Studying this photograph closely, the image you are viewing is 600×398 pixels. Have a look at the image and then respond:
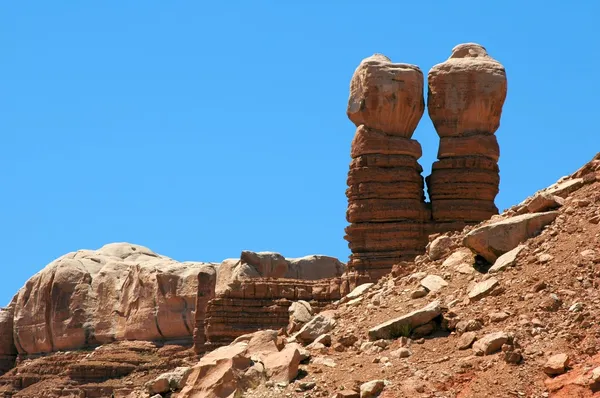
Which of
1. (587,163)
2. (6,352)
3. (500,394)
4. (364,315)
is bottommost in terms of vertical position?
(500,394)

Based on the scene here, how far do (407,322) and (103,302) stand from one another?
49.6 meters

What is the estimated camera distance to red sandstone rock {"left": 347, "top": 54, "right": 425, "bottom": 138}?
3494 cm

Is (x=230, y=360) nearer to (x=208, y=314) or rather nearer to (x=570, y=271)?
(x=570, y=271)

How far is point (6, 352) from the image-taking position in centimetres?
6719

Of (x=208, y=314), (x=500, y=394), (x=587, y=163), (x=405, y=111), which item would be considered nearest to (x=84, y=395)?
(x=208, y=314)

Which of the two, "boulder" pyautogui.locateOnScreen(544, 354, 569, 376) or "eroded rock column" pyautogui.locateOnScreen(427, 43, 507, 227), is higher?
"eroded rock column" pyautogui.locateOnScreen(427, 43, 507, 227)

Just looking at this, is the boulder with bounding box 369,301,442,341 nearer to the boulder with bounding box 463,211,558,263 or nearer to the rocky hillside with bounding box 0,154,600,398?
the rocky hillside with bounding box 0,154,600,398

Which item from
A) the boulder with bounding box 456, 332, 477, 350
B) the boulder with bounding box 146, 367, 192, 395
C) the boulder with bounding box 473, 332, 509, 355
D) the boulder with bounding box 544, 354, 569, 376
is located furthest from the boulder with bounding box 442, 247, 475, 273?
the boulder with bounding box 146, 367, 192, 395

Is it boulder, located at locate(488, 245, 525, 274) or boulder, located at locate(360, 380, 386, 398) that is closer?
boulder, located at locate(360, 380, 386, 398)

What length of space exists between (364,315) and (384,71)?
19.6m

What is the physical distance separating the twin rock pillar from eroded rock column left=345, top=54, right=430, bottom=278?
25 millimetres

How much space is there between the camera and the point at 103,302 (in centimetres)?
6312

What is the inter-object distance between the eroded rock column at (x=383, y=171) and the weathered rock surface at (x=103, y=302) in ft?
75.7

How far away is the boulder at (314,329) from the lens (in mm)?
15766
